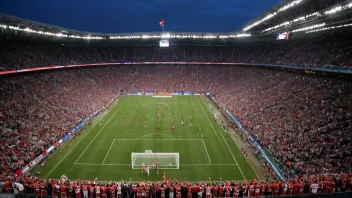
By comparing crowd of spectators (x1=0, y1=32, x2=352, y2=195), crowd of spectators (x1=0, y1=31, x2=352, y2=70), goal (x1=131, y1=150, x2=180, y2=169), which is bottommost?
goal (x1=131, y1=150, x2=180, y2=169)

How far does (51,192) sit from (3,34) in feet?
108

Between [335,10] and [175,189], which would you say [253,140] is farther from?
[335,10]

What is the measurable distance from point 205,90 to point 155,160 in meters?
41.4

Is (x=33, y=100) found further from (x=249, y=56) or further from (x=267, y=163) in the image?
(x=249, y=56)

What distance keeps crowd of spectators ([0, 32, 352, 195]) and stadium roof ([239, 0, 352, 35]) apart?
4.60 metres

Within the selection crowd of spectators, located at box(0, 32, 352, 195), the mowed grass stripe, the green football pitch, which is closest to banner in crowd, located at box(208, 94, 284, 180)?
crowd of spectators, located at box(0, 32, 352, 195)

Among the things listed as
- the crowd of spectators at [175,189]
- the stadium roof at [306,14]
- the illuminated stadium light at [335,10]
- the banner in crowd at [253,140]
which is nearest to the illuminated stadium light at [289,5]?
the stadium roof at [306,14]

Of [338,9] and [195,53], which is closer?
[338,9]

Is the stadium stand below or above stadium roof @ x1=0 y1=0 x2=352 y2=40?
below

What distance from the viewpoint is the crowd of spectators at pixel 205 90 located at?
2352 cm

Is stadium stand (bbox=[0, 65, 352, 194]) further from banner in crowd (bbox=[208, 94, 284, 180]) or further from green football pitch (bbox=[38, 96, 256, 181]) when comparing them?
green football pitch (bbox=[38, 96, 256, 181])

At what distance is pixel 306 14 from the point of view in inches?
1566

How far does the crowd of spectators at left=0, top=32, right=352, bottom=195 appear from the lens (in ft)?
77.2

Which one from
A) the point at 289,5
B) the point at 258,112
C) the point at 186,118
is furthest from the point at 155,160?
the point at 289,5
